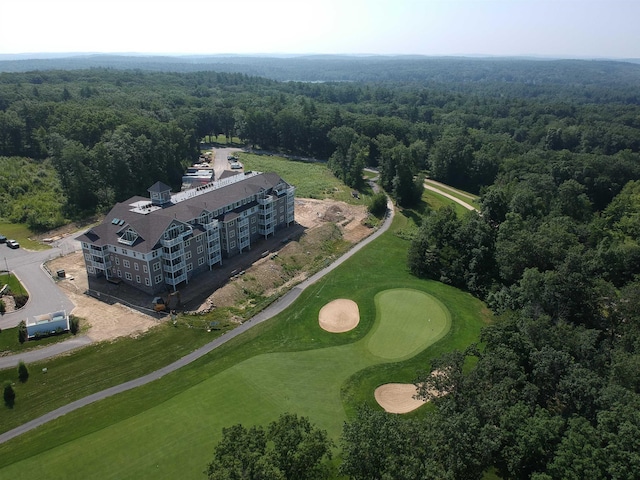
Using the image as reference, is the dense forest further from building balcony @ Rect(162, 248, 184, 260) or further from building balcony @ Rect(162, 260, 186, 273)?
building balcony @ Rect(162, 248, 184, 260)

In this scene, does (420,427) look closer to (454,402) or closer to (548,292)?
(454,402)

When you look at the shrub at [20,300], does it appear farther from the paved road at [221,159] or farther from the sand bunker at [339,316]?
the paved road at [221,159]

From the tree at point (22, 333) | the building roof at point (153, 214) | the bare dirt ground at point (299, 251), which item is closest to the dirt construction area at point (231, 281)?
the bare dirt ground at point (299, 251)

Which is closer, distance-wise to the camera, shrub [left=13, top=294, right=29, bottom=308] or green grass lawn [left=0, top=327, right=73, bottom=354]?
green grass lawn [left=0, top=327, right=73, bottom=354]


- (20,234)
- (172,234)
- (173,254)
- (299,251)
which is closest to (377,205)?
(299,251)

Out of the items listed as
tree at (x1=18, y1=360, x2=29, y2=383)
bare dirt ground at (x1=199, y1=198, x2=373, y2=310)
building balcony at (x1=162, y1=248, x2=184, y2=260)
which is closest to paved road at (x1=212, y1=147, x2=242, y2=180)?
bare dirt ground at (x1=199, y1=198, x2=373, y2=310)

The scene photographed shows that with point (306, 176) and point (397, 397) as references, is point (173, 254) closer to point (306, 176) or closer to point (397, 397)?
point (397, 397)

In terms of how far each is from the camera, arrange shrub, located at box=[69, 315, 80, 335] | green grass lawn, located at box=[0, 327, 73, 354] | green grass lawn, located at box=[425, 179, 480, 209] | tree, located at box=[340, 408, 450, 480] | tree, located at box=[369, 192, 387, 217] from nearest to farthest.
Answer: tree, located at box=[340, 408, 450, 480] < green grass lawn, located at box=[0, 327, 73, 354] < shrub, located at box=[69, 315, 80, 335] < tree, located at box=[369, 192, 387, 217] < green grass lawn, located at box=[425, 179, 480, 209]
